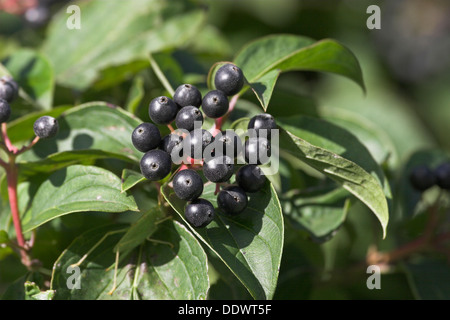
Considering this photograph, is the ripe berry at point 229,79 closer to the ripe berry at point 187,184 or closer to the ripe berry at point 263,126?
the ripe berry at point 263,126

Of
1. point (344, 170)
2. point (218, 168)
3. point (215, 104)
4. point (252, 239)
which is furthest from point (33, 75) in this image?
point (344, 170)

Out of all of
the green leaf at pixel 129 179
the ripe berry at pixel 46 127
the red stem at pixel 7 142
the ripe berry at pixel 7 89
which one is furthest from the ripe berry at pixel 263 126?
the ripe berry at pixel 7 89

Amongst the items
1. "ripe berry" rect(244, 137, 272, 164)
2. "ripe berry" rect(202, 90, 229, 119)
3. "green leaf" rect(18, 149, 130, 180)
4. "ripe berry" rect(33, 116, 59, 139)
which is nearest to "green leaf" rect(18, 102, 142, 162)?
"green leaf" rect(18, 149, 130, 180)

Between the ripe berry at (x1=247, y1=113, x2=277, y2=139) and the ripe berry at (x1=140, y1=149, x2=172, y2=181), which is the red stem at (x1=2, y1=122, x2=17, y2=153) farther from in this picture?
the ripe berry at (x1=247, y1=113, x2=277, y2=139)

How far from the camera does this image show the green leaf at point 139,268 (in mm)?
1568

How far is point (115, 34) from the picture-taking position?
2531 millimetres

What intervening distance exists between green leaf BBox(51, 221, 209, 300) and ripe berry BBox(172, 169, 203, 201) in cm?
17

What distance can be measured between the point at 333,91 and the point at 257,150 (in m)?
3.46

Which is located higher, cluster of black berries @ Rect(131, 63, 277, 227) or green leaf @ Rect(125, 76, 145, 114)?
green leaf @ Rect(125, 76, 145, 114)

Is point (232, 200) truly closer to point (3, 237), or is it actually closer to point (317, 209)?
point (317, 209)

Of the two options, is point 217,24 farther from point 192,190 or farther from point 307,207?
point 192,190

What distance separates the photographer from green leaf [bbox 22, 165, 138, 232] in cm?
147

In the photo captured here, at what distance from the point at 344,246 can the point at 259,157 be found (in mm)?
1229
